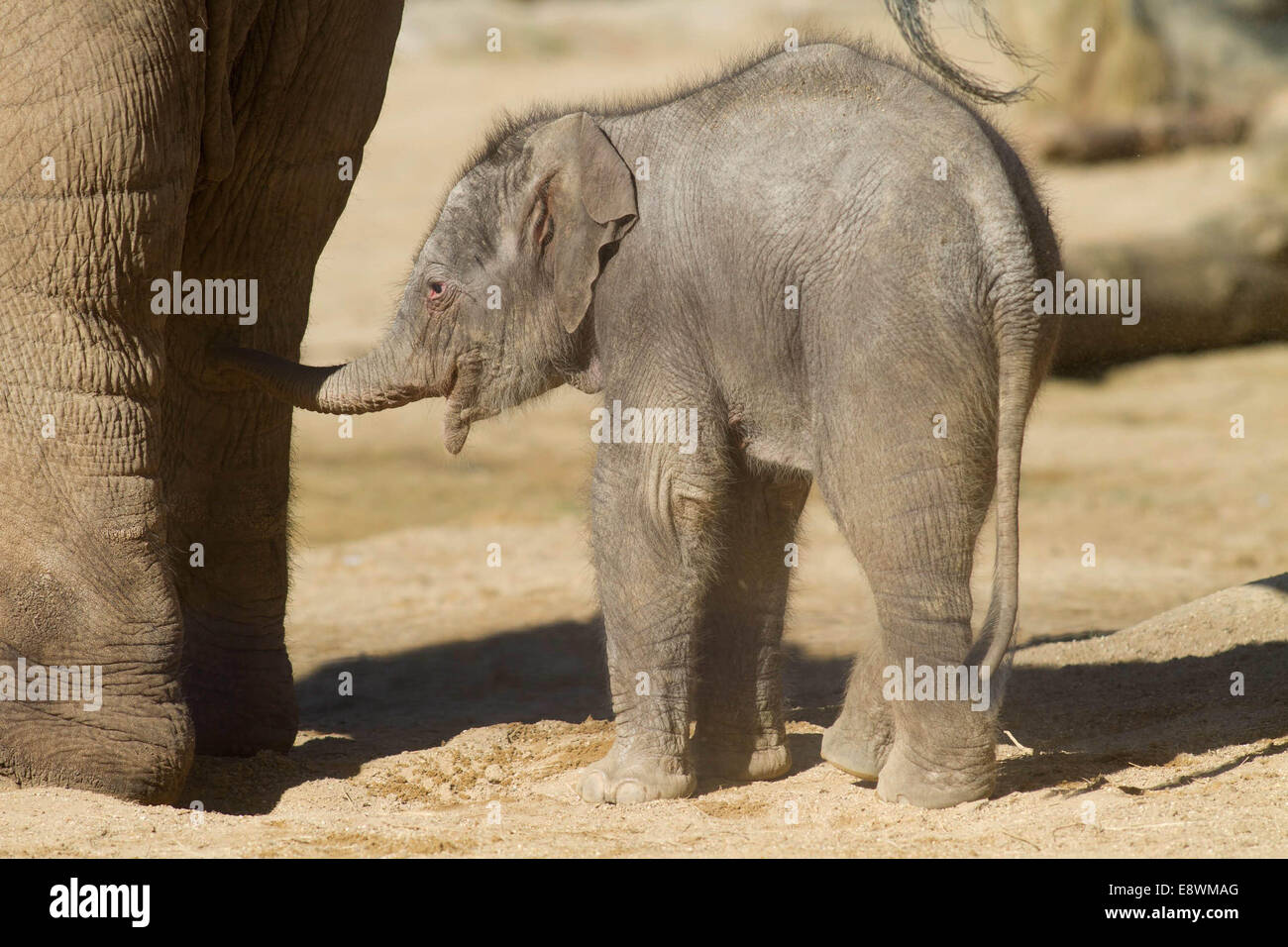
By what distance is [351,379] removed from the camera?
5.56 m

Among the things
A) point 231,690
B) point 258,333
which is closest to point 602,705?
point 231,690

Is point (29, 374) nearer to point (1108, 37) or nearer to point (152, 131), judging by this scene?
point (152, 131)

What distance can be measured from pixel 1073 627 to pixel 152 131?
204 inches

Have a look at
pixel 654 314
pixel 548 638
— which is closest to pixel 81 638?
pixel 654 314

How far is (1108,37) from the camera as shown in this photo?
63.1 ft

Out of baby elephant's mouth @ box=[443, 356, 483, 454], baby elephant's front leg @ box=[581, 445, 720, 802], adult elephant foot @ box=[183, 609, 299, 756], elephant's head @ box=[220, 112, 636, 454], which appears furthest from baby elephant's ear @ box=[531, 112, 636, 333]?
adult elephant foot @ box=[183, 609, 299, 756]

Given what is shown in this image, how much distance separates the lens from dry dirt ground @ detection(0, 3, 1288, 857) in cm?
446

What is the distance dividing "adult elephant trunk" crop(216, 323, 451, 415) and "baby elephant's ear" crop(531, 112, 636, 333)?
63cm

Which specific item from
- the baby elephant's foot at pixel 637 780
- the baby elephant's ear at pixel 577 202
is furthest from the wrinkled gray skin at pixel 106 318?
the baby elephant's foot at pixel 637 780

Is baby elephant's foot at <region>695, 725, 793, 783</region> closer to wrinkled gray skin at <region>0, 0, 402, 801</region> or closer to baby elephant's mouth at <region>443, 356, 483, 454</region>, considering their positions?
baby elephant's mouth at <region>443, 356, 483, 454</region>

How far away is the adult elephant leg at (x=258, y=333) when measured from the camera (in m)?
5.65

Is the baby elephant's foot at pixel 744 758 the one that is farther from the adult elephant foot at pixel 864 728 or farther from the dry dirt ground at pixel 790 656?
the adult elephant foot at pixel 864 728

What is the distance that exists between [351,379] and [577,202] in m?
1.09

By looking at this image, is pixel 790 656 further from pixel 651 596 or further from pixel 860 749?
pixel 651 596
